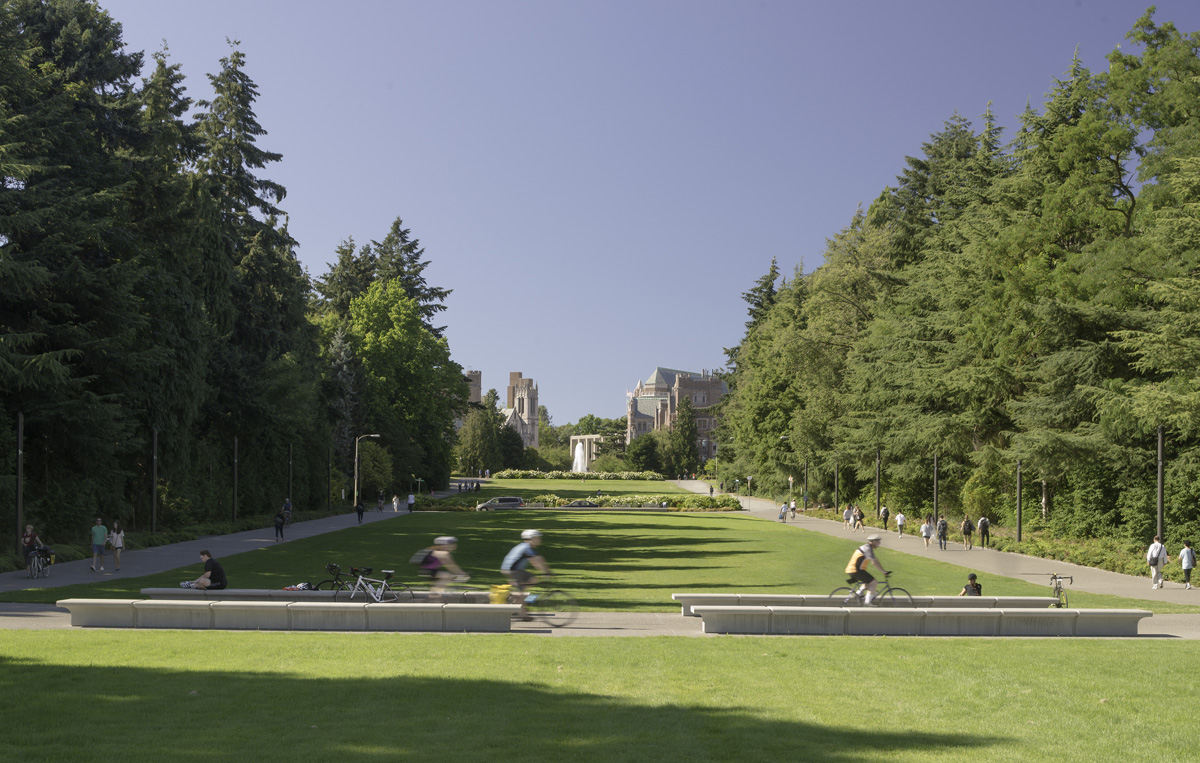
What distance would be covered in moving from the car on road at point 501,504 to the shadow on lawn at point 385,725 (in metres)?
A: 56.9

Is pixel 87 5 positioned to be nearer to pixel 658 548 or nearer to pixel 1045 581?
pixel 658 548

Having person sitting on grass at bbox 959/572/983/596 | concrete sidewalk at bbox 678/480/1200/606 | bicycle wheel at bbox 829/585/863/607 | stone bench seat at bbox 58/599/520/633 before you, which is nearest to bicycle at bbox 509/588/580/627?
stone bench seat at bbox 58/599/520/633

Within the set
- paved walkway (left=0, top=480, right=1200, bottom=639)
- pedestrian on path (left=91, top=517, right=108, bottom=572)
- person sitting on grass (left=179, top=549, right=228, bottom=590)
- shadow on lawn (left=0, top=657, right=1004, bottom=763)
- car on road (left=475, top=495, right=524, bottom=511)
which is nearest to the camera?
shadow on lawn (left=0, top=657, right=1004, bottom=763)

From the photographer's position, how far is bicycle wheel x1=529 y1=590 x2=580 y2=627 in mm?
15993

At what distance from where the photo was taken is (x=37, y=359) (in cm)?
2534

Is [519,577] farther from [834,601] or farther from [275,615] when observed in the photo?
[834,601]

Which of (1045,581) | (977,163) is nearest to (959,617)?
(1045,581)

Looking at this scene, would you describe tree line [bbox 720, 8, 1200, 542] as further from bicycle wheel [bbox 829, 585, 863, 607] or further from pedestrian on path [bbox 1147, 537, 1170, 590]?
bicycle wheel [bbox 829, 585, 863, 607]

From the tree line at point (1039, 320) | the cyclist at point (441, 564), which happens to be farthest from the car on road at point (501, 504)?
the cyclist at point (441, 564)

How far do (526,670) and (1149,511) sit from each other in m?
27.7

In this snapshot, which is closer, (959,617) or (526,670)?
(526,670)

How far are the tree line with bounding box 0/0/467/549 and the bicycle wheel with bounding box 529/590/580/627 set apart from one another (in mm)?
16946

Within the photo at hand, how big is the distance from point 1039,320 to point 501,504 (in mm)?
43337

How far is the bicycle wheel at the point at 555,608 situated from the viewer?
16.0 m
